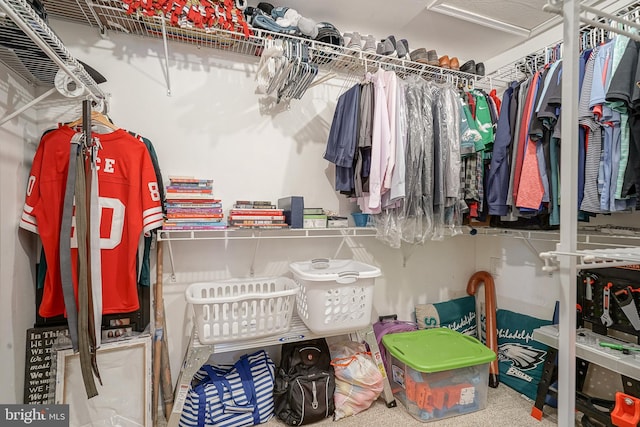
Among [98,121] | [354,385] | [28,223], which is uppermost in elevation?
[98,121]

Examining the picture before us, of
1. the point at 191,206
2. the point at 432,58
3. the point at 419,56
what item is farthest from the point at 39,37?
the point at 432,58

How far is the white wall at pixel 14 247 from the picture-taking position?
4.40ft

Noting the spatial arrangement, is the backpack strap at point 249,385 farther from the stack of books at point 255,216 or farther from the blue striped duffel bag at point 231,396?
the stack of books at point 255,216

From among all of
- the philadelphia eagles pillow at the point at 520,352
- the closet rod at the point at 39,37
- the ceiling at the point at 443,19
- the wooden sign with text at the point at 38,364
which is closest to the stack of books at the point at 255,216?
the closet rod at the point at 39,37

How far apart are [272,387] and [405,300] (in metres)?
1.16

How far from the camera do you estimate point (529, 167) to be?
170cm

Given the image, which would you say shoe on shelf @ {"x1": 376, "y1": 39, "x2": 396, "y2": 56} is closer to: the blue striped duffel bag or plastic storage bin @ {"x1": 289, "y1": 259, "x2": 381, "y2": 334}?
plastic storage bin @ {"x1": 289, "y1": 259, "x2": 381, "y2": 334}

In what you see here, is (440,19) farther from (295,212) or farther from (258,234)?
(258,234)

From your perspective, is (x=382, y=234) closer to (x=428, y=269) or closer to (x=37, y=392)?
(x=428, y=269)

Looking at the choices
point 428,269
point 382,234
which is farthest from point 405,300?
point 382,234

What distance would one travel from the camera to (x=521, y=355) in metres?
2.12

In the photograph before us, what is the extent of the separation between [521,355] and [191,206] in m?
2.31

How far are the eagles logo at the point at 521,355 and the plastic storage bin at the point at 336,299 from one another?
3.97 feet

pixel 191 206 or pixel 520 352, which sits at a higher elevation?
pixel 191 206
